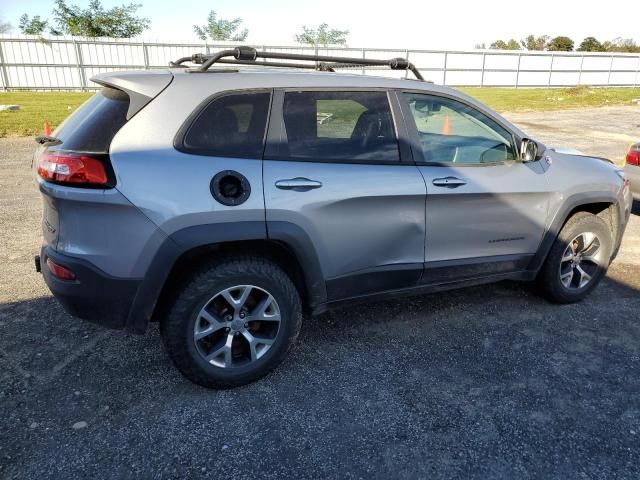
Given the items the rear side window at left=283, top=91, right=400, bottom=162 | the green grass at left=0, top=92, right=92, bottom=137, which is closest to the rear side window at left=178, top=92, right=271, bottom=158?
the rear side window at left=283, top=91, right=400, bottom=162

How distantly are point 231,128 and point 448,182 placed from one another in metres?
1.44

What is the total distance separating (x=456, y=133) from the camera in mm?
3805

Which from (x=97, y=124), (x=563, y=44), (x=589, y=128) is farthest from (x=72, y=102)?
(x=563, y=44)

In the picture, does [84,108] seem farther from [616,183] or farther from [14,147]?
[14,147]

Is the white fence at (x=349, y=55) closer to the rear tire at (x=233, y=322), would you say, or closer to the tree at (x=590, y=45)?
the rear tire at (x=233, y=322)

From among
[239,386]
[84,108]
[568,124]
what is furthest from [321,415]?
[568,124]

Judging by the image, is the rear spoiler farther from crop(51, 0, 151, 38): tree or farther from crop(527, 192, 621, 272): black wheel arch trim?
crop(51, 0, 151, 38): tree

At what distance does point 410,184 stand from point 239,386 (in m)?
1.62

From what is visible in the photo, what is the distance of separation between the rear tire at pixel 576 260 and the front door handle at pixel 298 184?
2.16 m

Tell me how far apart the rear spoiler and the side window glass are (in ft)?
5.10

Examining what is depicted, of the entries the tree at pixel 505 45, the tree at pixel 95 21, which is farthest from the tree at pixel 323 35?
the tree at pixel 505 45

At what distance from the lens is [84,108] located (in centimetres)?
304

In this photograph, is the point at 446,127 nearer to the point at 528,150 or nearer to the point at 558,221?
the point at 528,150

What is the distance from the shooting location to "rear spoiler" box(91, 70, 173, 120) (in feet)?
8.99
